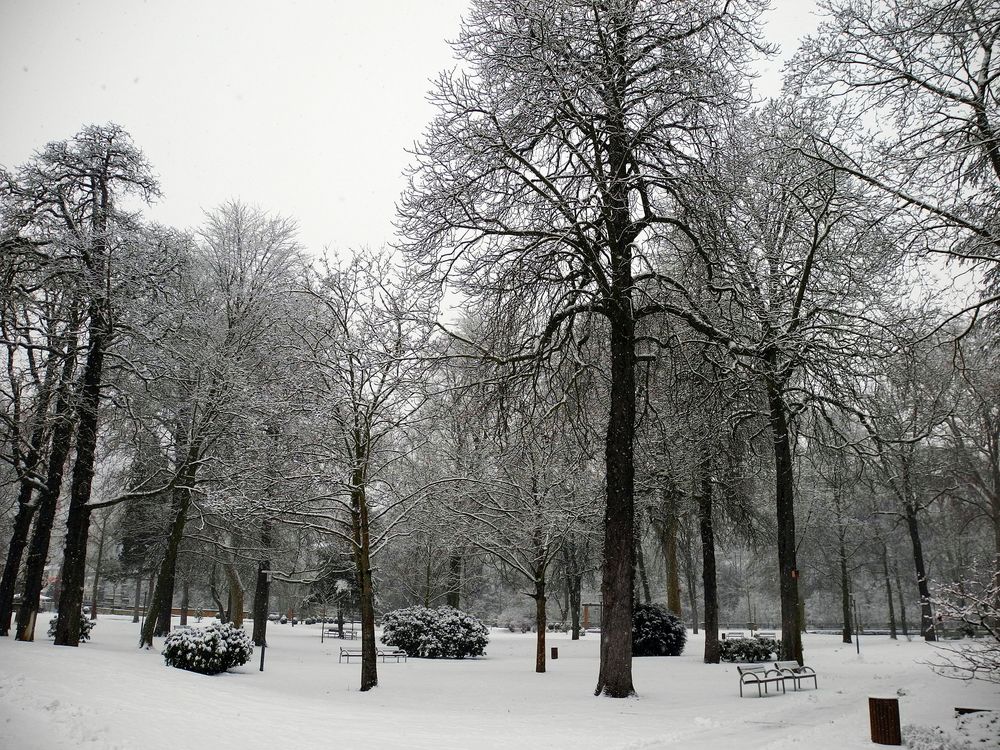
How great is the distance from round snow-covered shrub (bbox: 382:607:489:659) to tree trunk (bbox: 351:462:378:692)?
387 inches

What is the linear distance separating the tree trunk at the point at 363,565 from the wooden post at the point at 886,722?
9.12m

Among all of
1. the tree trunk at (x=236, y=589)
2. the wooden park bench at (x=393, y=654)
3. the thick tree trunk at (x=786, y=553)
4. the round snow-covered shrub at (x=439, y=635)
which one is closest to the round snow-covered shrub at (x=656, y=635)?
the round snow-covered shrub at (x=439, y=635)

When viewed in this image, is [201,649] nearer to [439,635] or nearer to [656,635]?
[439,635]

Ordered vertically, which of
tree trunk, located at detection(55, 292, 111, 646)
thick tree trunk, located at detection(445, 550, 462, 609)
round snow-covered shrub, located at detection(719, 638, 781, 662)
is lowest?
round snow-covered shrub, located at detection(719, 638, 781, 662)

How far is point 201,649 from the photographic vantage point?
15711 millimetres

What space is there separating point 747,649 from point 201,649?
1558 cm

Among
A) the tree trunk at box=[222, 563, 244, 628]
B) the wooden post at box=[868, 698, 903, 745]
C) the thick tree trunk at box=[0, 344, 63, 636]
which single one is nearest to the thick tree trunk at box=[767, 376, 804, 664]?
the wooden post at box=[868, 698, 903, 745]

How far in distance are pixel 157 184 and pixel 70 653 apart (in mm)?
12095

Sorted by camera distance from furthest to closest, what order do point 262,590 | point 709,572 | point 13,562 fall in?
point 262,590, point 709,572, point 13,562

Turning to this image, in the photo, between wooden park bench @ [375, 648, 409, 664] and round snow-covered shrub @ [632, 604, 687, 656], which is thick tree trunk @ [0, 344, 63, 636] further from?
round snow-covered shrub @ [632, 604, 687, 656]

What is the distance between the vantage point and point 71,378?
55.3ft

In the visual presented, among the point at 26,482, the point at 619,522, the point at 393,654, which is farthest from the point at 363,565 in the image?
the point at 26,482

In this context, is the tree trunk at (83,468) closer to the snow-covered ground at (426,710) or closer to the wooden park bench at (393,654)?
the snow-covered ground at (426,710)

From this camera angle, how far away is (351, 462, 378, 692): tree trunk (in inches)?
557
